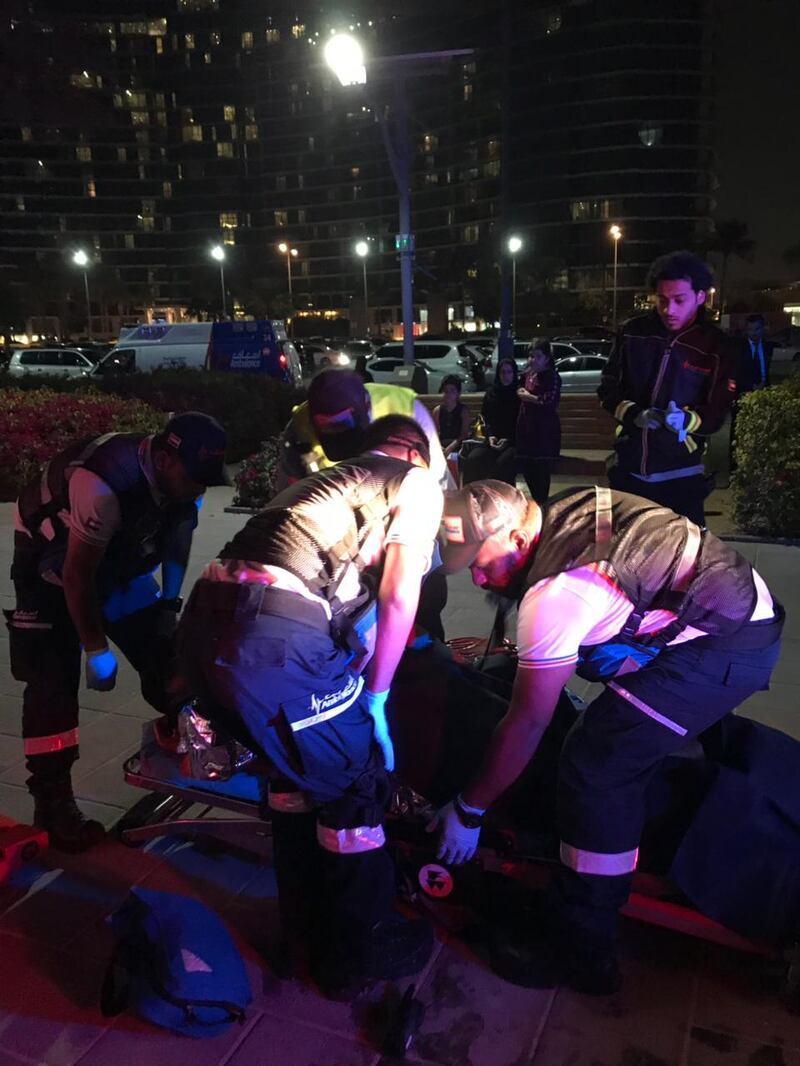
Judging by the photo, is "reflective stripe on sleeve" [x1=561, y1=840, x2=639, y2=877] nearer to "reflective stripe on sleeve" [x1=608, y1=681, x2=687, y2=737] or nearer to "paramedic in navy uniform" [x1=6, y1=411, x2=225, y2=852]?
"reflective stripe on sleeve" [x1=608, y1=681, x2=687, y2=737]

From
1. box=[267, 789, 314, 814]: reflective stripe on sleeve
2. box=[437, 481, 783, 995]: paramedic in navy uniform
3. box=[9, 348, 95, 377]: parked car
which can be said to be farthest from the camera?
box=[9, 348, 95, 377]: parked car

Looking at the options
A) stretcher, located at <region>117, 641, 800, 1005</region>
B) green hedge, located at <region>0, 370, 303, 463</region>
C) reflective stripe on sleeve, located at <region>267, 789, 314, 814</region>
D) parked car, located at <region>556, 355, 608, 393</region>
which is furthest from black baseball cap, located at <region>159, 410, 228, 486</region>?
parked car, located at <region>556, 355, 608, 393</region>

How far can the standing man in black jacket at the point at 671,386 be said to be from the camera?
12.0 feet

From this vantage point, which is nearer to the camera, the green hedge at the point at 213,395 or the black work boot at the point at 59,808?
the black work boot at the point at 59,808

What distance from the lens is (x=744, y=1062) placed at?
210 centimetres

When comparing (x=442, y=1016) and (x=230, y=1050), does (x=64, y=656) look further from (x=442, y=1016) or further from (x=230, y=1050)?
(x=442, y=1016)

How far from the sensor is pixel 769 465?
Result: 6840 mm

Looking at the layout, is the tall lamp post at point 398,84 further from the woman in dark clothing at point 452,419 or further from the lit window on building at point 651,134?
the lit window on building at point 651,134

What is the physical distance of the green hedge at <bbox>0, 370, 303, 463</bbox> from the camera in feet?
40.9

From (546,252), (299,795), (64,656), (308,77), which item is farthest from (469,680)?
(308,77)

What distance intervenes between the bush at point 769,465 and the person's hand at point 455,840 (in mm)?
5352

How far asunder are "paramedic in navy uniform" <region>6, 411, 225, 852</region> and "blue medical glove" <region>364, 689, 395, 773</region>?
997mm

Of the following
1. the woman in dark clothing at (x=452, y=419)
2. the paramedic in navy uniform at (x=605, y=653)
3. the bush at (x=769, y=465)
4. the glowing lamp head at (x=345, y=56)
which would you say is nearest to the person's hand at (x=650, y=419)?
the paramedic in navy uniform at (x=605, y=653)

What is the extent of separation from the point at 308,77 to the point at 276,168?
34.6 ft
